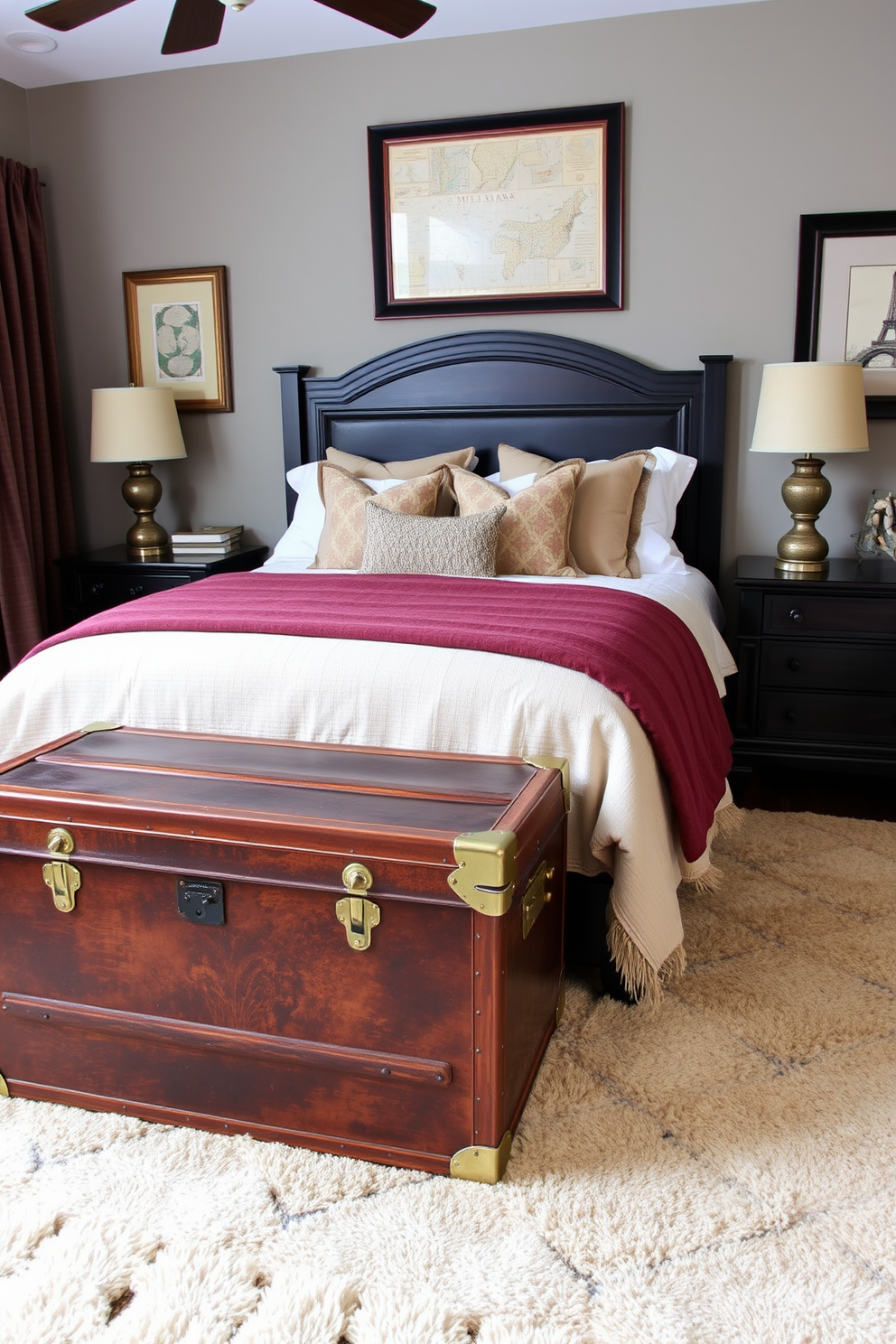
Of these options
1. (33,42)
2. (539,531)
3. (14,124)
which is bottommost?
(539,531)

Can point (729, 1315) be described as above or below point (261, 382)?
below

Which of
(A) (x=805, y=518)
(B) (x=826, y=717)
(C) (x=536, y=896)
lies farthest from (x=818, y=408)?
(C) (x=536, y=896)

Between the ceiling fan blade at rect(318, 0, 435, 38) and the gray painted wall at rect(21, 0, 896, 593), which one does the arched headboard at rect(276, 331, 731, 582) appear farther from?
the ceiling fan blade at rect(318, 0, 435, 38)

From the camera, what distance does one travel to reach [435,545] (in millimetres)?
3061

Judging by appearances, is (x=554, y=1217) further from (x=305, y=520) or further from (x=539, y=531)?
(x=305, y=520)

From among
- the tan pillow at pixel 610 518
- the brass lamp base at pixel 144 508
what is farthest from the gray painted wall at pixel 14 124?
the tan pillow at pixel 610 518

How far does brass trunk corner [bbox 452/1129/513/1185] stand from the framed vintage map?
3003 mm

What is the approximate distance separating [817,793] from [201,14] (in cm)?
285

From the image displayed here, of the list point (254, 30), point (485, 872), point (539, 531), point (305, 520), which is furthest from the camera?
point (305, 520)

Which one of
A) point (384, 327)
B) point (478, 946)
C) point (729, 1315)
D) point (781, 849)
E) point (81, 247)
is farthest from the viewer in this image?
point (81, 247)

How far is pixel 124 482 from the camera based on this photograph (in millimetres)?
4223

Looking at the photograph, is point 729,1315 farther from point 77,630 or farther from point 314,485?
point 314,485

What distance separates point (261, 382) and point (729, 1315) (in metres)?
3.62

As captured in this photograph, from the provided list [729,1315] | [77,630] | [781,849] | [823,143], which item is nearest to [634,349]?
[823,143]
